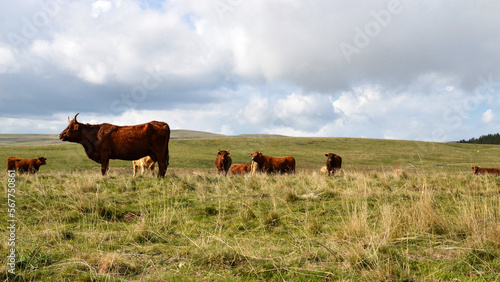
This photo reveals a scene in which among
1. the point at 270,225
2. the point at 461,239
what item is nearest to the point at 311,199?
the point at 270,225

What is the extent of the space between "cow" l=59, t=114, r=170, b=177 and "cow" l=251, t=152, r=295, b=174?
725 centimetres

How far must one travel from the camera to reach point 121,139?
11023 millimetres

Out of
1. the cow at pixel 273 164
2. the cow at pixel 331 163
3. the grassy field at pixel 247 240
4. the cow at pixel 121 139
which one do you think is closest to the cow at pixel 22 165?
the cow at pixel 121 139

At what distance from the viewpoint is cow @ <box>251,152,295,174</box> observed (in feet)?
58.8

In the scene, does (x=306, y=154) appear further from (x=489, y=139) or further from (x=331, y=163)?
(x=489, y=139)

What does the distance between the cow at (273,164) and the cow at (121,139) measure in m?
7.25

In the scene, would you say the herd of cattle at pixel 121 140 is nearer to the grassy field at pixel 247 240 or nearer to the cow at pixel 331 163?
the grassy field at pixel 247 240

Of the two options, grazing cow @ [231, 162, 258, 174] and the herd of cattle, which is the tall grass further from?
grazing cow @ [231, 162, 258, 174]

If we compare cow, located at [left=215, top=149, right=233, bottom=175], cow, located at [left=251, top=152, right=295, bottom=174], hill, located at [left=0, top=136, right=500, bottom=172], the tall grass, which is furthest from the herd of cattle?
hill, located at [left=0, top=136, right=500, bottom=172]

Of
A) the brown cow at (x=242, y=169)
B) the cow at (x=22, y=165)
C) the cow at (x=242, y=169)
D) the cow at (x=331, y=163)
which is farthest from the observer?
the cow at (x=22, y=165)

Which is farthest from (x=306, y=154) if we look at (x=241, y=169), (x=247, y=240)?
(x=247, y=240)

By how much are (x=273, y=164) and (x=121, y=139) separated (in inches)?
379

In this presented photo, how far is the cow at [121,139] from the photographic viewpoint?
11000mm

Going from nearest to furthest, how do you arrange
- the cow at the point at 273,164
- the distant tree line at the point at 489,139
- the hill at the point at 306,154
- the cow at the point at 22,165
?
the cow at the point at 273,164
the cow at the point at 22,165
the hill at the point at 306,154
the distant tree line at the point at 489,139
